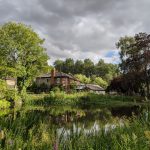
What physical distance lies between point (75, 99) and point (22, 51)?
12.9 metres

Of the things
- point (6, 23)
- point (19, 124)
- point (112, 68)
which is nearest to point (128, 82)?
point (6, 23)

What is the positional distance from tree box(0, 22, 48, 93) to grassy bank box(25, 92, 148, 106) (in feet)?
22.0

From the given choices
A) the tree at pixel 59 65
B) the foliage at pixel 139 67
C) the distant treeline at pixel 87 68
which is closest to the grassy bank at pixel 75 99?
the foliage at pixel 139 67

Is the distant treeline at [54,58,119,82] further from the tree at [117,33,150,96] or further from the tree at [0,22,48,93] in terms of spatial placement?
the tree at [0,22,48,93]

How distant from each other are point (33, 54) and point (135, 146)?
1856 inches

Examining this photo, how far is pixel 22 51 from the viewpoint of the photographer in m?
48.9

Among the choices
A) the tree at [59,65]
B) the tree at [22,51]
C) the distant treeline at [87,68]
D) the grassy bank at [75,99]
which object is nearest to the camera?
the grassy bank at [75,99]

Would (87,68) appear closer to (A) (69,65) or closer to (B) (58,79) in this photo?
(A) (69,65)

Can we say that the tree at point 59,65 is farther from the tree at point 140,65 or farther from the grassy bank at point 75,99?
the grassy bank at point 75,99

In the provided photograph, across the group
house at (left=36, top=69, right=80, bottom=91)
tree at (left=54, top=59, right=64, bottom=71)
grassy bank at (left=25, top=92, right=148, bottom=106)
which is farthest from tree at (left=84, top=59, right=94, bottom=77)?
grassy bank at (left=25, top=92, right=148, bottom=106)

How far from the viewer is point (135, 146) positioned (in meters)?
4.36

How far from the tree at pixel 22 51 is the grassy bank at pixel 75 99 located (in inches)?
264

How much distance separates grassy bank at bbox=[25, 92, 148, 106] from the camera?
1630 inches

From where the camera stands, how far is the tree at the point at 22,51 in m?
47.4
